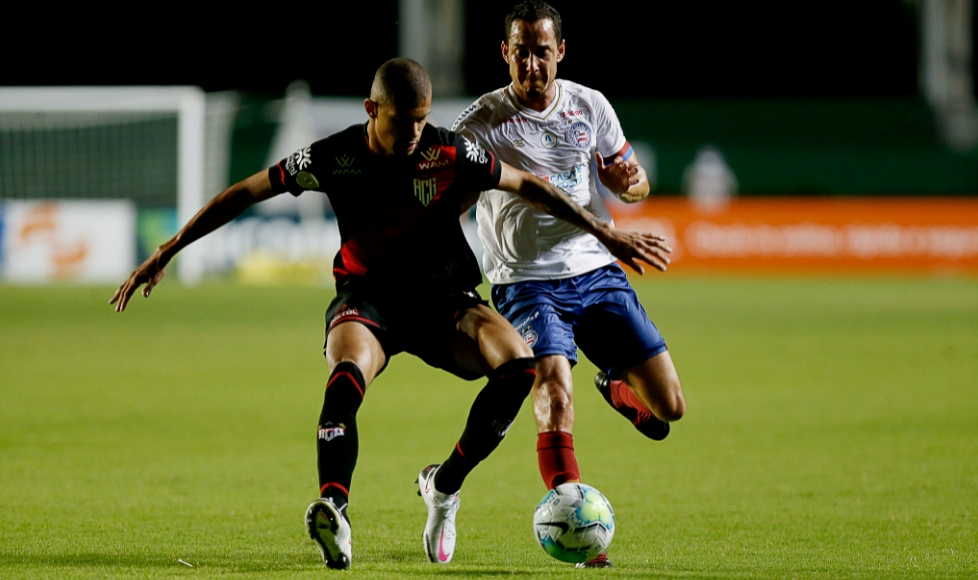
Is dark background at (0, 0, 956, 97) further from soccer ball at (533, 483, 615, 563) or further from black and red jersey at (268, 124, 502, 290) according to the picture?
soccer ball at (533, 483, 615, 563)

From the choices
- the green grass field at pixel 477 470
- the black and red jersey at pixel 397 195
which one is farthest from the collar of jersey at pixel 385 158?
the green grass field at pixel 477 470

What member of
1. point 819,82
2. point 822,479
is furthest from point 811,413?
point 819,82

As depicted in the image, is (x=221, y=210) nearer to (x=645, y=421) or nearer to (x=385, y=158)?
(x=385, y=158)

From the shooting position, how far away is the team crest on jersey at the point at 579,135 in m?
5.69

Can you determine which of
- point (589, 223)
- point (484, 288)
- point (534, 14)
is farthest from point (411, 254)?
point (484, 288)

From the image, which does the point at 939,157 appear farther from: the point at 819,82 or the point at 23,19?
the point at 23,19

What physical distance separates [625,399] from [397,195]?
6.45 ft

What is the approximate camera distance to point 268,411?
9227 mm

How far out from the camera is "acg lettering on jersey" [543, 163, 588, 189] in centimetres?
564

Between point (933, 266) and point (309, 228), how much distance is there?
41.2 ft

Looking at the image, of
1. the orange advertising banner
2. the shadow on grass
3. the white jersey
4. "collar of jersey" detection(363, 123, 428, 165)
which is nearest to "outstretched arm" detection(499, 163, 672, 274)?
"collar of jersey" detection(363, 123, 428, 165)

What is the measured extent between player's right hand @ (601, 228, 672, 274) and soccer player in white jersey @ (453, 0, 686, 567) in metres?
0.58

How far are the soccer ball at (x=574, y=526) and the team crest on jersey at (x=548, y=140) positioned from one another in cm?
178

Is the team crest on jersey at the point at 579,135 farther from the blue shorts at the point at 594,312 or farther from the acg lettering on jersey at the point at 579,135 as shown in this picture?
the blue shorts at the point at 594,312
